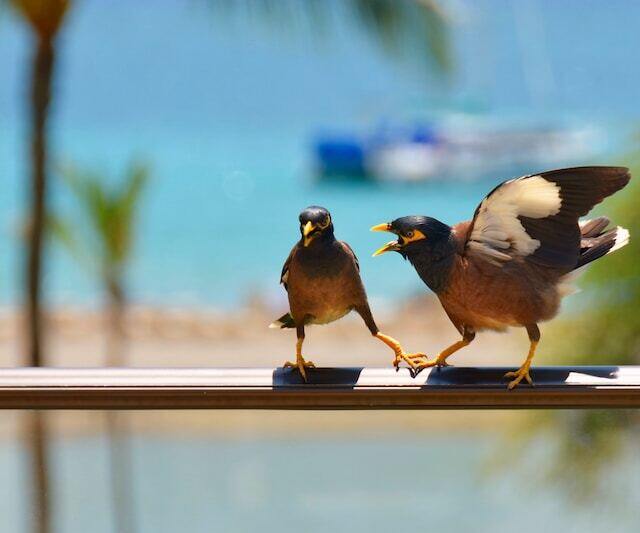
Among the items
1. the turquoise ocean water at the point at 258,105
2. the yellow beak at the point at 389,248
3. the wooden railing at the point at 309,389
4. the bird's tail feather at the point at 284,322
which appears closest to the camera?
the wooden railing at the point at 309,389

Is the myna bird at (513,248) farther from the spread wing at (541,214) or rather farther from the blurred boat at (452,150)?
the blurred boat at (452,150)

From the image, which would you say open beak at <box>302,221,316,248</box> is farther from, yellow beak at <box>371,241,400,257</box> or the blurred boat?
the blurred boat

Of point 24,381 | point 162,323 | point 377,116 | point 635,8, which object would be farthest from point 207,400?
point 635,8

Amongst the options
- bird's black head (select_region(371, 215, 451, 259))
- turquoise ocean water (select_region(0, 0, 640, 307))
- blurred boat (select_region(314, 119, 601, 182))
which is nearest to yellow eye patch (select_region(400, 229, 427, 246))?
bird's black head (select_region(371, 215, 451, 259))

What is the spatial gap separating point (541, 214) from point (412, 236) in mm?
156

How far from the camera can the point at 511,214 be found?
1270 millimetres

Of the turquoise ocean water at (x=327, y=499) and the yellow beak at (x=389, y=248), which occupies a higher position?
the yellow beak at (x=389, y=248)

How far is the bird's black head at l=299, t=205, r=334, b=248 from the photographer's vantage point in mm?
1236

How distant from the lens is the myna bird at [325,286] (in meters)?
1.33

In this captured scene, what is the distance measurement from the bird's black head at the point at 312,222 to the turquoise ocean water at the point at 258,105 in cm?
1572

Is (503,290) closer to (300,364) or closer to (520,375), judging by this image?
(520,375)

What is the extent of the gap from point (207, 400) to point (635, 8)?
25305 millimetres

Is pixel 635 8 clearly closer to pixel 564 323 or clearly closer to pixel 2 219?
pixel 2 219

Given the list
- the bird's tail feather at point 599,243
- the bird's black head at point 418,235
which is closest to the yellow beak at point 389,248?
the bird's black head at point 418,235
